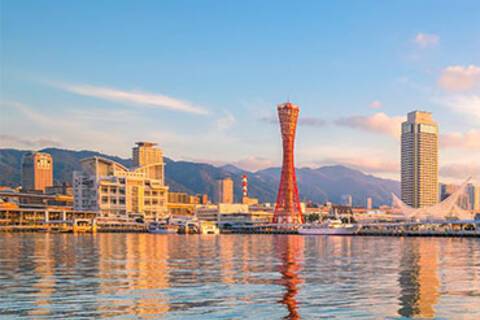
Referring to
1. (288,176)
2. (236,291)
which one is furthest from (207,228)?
(236,291)

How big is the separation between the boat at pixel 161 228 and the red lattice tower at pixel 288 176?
33.1 m

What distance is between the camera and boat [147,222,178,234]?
14924cm

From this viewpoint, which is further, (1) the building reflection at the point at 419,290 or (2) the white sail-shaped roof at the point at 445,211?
(2) the white sail-shaped roof at the point at 445,211

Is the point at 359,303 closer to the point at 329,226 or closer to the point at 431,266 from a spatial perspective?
the point at 431,266

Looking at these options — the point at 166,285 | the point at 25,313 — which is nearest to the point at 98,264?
the point at 166,285

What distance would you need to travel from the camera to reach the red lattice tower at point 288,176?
168 meters

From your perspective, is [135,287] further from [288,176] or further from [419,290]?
[288,176]

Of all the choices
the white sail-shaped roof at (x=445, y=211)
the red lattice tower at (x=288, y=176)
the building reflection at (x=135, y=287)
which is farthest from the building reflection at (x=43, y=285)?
the white sail-shaped roof at (x=445, y=211)

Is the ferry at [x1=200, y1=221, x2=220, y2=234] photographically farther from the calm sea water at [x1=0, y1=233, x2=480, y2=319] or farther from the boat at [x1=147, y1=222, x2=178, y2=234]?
the calm sea water at [x1=0, y1=233, x2=480, y2=319]

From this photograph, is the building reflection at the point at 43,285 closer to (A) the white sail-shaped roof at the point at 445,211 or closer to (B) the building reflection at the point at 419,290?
(B) the building reflection at the point at 419,290

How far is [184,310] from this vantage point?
70.6 ft

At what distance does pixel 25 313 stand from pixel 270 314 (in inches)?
308

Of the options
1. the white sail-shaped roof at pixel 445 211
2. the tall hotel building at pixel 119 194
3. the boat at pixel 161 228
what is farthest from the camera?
the tall hotel building at pixel 119 194

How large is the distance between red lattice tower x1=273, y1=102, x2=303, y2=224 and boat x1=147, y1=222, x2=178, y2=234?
109 feet
